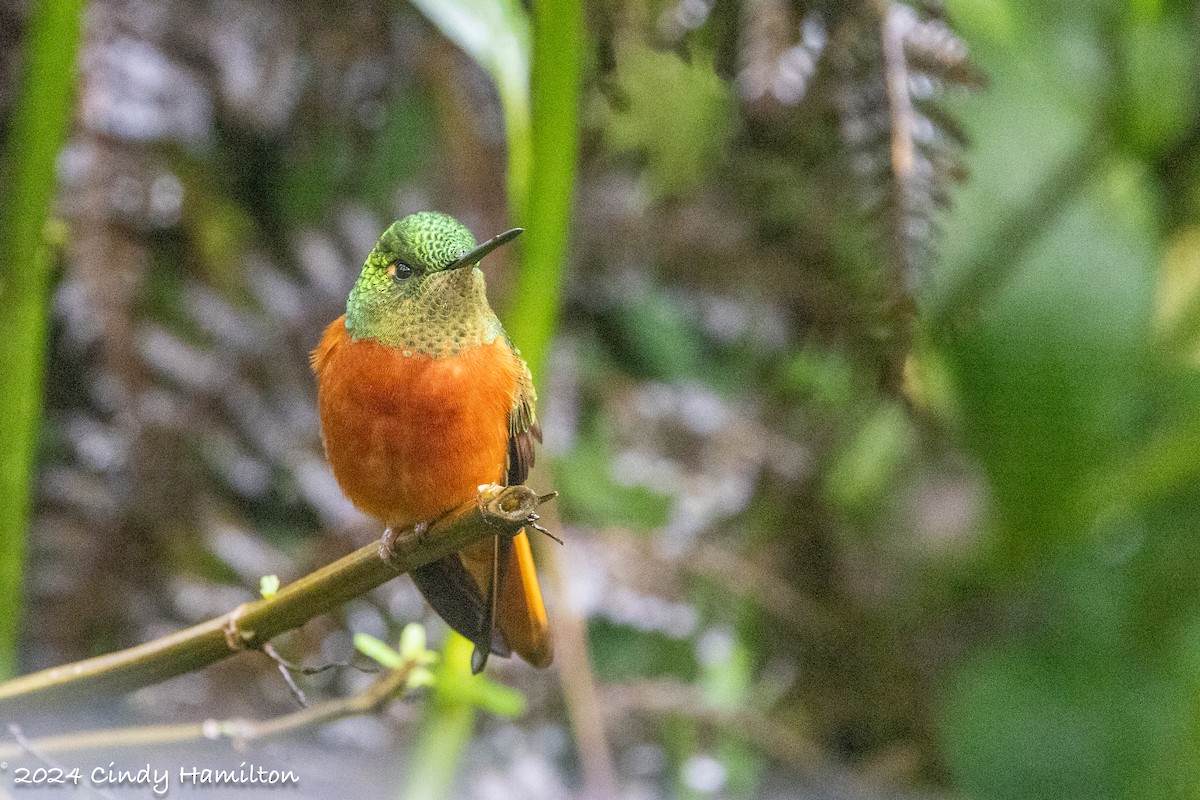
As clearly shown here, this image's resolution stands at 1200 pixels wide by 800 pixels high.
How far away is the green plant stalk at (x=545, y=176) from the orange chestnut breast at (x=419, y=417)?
0.56 feet

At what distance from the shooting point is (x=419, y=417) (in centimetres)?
42

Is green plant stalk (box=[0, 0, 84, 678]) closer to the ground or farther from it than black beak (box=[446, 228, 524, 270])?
farther from it

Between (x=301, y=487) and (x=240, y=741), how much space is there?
0.49 m

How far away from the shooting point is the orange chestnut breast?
406 mm

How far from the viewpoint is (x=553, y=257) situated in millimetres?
613

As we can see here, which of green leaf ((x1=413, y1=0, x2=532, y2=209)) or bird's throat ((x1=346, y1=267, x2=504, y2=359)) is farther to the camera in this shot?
green leaf ((x1=413, y1=0, x2=532, y2=209))

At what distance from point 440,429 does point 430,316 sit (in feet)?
0.17

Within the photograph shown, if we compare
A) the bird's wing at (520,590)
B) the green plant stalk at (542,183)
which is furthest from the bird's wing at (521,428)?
the green plant stalk at (542,183)

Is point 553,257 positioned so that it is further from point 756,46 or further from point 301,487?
point 301,487

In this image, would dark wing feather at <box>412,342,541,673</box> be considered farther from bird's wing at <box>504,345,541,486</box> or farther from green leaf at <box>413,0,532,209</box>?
green leaf at <box>413,0,532,209</box>

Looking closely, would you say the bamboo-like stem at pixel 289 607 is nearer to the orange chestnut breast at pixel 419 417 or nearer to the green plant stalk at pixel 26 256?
the orange chestnut breast at pixel 419 417

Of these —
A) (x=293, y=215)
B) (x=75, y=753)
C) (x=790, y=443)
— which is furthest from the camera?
(x=790, y=443)

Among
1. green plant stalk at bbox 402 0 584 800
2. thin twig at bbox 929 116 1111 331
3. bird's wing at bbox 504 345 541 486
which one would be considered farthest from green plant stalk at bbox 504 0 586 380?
thin twig at bbox 929 116 1111 331

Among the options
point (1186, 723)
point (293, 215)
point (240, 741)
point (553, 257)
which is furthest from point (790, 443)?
point (240, 741)
